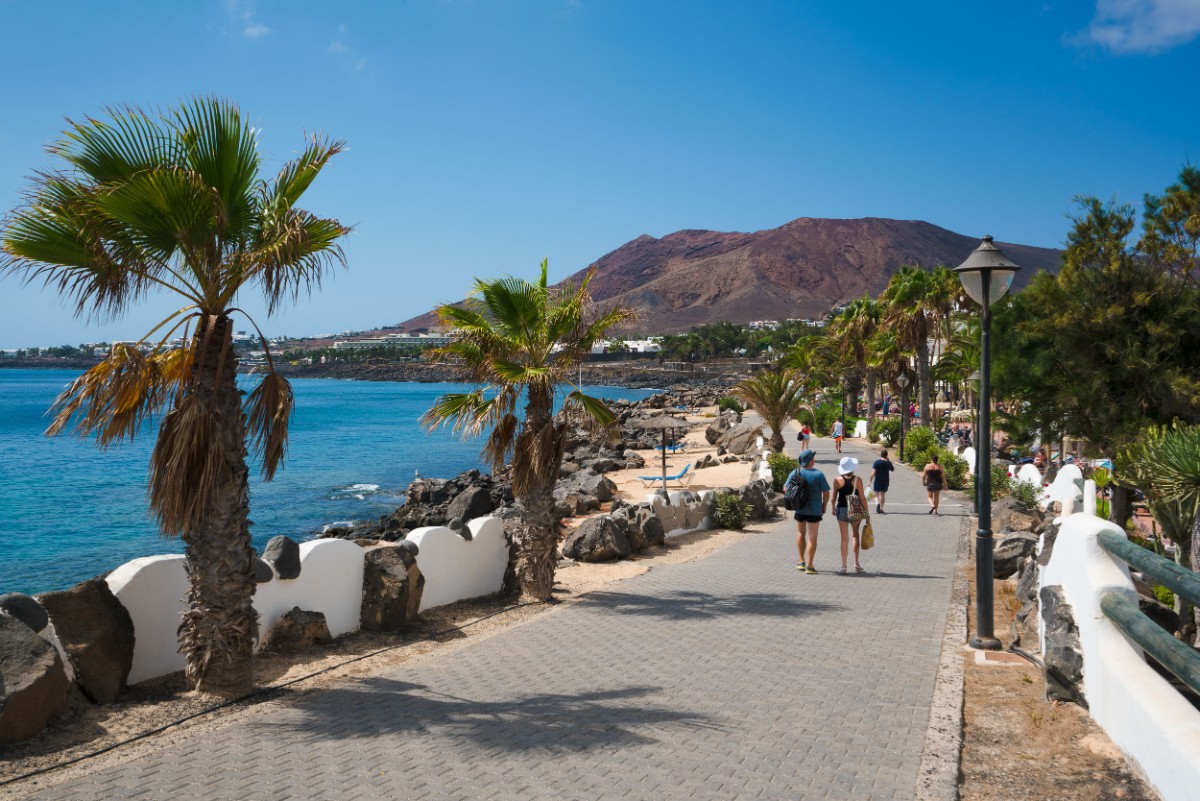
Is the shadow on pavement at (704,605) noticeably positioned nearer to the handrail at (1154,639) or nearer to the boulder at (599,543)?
the boulder at (599,543)

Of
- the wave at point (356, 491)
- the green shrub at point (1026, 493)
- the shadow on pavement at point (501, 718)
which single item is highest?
the shadow on pavement at point (501, 718)

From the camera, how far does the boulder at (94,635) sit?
6.05m

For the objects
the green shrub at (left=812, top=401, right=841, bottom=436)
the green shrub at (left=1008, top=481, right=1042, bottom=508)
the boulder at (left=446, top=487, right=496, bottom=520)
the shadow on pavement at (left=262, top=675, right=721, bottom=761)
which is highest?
the shadow on pavement at (left=262, top=675, right=721, bottom=761)

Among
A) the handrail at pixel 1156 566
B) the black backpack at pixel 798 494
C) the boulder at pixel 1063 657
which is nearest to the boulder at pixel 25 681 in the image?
the handrail at pixel 1156 566

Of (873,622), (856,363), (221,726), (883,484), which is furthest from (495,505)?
(856,363)

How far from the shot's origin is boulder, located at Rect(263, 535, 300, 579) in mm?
7852

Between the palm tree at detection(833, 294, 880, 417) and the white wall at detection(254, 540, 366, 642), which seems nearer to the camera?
the white wall at detection(254, 540, 366, 642)

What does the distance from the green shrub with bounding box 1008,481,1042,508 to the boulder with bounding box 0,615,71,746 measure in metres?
15.2

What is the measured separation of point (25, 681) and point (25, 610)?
19.8 inches

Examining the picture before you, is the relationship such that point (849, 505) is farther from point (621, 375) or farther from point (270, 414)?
point (621, 375)

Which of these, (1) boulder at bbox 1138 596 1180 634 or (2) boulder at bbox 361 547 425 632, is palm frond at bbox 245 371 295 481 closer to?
(2) boulder at bbox 361 547 425 632

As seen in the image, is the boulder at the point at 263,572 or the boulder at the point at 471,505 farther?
the boulder at the point at 471,505

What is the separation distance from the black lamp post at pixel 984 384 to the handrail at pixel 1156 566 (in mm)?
2249

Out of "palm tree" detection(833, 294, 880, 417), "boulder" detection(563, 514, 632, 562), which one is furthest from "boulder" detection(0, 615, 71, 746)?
"palm tree" detection(833, 294, 880, 417)
